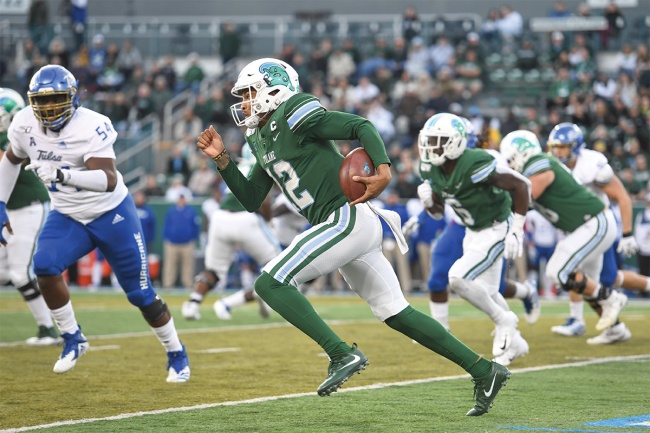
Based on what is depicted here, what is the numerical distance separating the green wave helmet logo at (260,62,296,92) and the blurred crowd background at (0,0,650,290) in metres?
11.1

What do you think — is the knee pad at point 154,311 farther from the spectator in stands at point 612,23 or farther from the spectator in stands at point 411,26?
the spectator in stands at point 612,23

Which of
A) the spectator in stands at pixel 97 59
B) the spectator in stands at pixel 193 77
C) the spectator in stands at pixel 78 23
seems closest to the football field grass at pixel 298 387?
the spectator in stands at pixel 193 77

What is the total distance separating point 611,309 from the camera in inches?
355

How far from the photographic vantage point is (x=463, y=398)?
20.4 ft

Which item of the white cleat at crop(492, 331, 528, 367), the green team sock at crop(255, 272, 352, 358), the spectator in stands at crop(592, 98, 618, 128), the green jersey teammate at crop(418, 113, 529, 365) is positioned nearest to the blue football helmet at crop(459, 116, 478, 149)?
the green jersey teammate at crop(418, 113, 529, 365)

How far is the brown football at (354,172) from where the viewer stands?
532 cm

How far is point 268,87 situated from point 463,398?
2.09m

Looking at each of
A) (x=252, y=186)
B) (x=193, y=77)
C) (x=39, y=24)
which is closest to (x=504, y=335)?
(x=252, y=186)

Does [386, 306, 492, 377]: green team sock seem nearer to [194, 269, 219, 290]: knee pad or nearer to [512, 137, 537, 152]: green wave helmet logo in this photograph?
[512, 137, 537, 152]: green wave helmet logo

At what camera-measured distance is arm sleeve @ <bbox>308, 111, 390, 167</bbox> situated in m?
5.30

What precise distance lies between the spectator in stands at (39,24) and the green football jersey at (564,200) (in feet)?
53.6

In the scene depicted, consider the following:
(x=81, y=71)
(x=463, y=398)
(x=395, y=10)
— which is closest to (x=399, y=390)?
(x=463, y=398)

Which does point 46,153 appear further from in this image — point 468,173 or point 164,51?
point 164,51

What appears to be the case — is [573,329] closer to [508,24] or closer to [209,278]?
[209,278]
